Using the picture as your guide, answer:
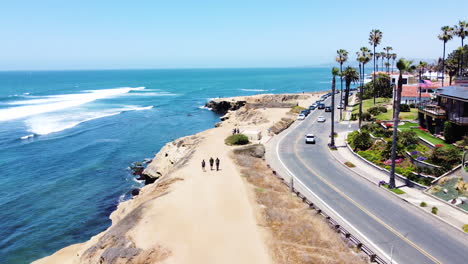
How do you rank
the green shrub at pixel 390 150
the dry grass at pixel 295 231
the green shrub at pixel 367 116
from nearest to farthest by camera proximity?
the dry grass at pixel 295 231 < the green shrub at pixel 390 150 < the green shrub at pixel 367 116

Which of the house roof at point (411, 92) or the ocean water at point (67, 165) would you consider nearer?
the ocean water at point (67, 165)

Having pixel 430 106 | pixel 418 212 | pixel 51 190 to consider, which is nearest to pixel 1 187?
pixel 51 190

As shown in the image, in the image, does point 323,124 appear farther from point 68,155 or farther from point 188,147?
point 68,155

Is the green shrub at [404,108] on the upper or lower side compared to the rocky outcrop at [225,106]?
Answer: upper

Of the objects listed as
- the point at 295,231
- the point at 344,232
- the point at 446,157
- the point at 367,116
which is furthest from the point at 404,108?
the point at 295,231

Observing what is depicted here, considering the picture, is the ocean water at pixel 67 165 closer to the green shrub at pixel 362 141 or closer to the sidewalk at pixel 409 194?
the sidewalk at pixel 409 194

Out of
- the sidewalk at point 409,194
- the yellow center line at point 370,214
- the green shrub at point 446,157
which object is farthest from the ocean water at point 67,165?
the green shrub at point 446,157

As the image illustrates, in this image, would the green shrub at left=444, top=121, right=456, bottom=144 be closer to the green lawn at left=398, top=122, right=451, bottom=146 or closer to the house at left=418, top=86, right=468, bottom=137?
the house at left=418, top=86, right=468, bottom=137
